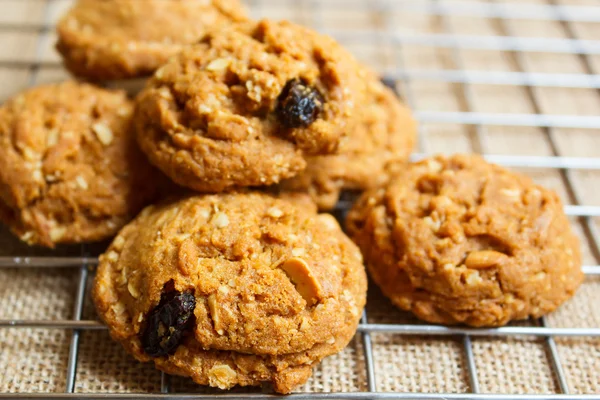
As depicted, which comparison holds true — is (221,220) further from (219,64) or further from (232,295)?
(219,64)

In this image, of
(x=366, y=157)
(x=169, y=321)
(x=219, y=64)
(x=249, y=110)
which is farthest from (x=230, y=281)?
(x=366, y=157)

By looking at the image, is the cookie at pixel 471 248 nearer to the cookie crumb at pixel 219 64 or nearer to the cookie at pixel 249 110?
the cookie at pixel 249 110

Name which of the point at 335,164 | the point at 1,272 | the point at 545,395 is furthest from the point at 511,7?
the point at 1,272

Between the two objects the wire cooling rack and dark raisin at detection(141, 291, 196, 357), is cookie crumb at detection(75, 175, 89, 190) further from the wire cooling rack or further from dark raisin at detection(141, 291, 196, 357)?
dark raisin at detection(141, 291, 196, 357)

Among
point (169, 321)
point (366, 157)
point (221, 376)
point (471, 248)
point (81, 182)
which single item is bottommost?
point (221, 376)

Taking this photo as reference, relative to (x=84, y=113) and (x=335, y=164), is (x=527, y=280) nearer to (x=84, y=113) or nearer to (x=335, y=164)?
(x=335, y=164)

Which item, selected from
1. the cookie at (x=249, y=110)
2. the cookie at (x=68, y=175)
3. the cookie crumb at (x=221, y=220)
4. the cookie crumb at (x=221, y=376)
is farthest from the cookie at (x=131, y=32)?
the cookie crumb at (x=221, y=376)
